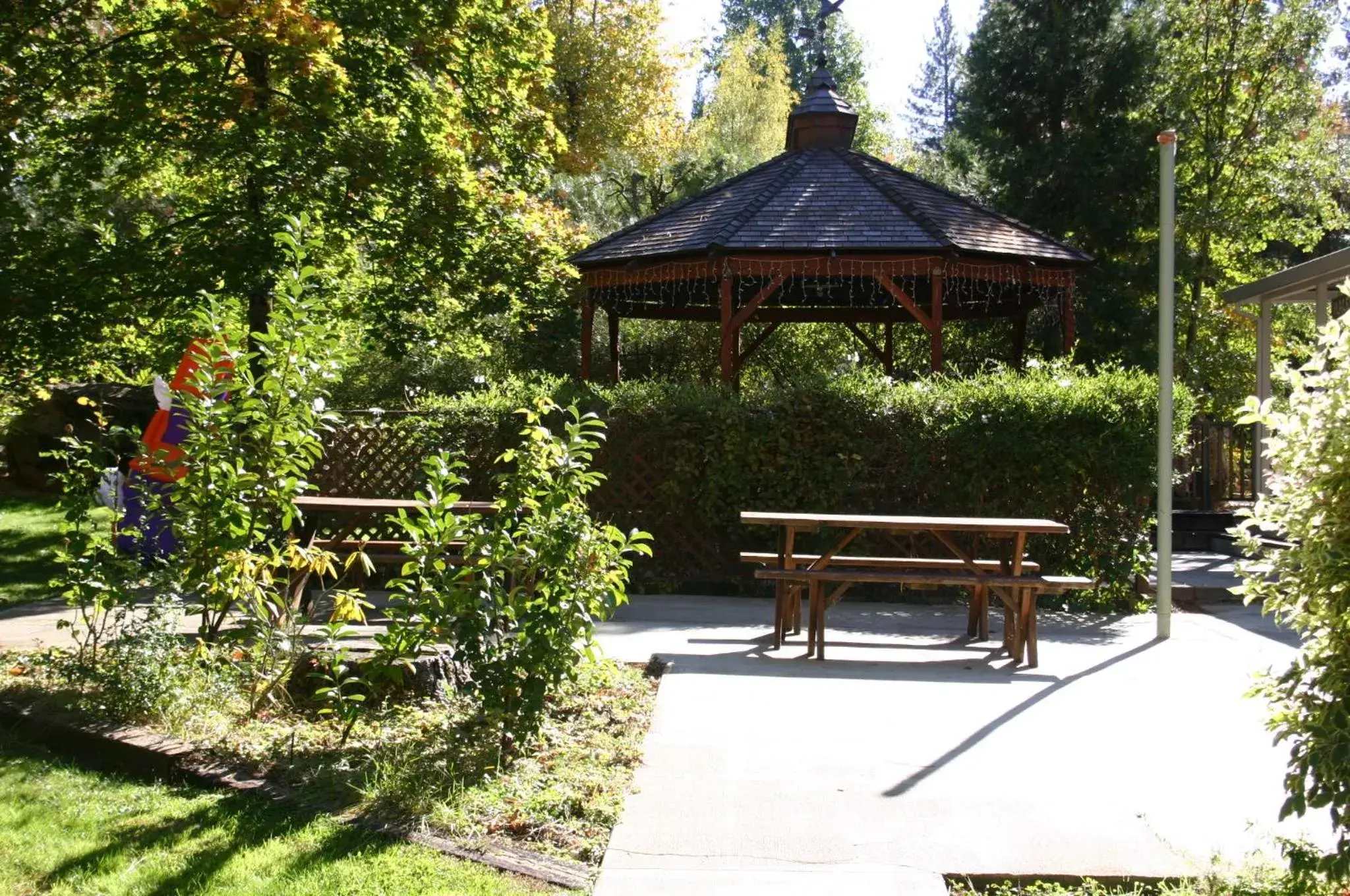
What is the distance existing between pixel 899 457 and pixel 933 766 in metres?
5.67

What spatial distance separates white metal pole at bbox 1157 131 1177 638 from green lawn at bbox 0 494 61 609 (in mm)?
8505

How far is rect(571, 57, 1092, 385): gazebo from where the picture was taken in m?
13.3

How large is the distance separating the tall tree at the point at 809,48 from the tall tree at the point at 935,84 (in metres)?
5.76

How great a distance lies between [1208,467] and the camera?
59.0ft

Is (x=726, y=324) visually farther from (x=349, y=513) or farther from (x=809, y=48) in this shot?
(x=809, y=48)

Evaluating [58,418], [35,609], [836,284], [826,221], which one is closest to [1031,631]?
[826,221]

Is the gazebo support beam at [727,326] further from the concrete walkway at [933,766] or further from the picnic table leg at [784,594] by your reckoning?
the concrete walkway at [933,766]

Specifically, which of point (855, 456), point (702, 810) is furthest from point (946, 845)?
point (855, 456)

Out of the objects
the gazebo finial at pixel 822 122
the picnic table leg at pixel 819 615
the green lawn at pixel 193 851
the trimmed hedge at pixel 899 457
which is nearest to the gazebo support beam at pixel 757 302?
the trimmed hedge at pixel 899 457

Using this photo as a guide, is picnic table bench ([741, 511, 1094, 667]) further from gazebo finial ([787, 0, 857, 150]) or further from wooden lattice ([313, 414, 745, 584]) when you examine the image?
gazebo finial ([787, 0, 857, 150])

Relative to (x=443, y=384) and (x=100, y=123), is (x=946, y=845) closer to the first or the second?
(x=100, y=123)

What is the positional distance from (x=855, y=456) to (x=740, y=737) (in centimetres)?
533

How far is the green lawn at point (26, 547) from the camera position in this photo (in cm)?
1091

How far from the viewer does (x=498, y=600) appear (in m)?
5.15
